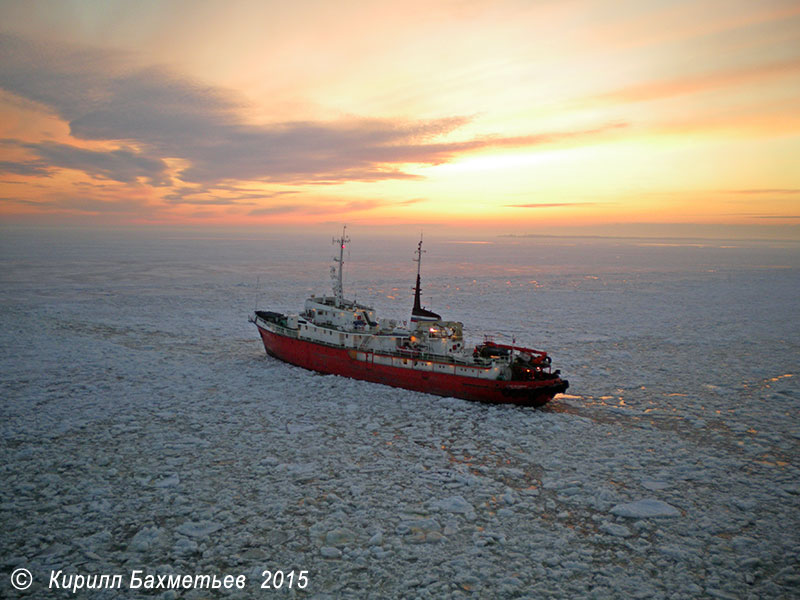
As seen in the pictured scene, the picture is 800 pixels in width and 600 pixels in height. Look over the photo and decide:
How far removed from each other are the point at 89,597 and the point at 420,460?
8.67m

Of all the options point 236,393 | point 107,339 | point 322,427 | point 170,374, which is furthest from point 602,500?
point 107,339

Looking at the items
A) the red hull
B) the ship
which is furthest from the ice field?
the ship

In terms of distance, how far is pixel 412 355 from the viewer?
21.2 metres

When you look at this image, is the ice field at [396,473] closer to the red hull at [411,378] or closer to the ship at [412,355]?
the red hull at [411,378]

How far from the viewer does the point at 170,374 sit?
2191cm

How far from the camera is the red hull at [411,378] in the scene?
1859 centimetres

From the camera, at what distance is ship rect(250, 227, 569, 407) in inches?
758

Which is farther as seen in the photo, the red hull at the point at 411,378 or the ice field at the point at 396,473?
the red hull at the point at 411,378

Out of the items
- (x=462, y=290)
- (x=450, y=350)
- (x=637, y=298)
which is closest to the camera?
(x=450, y=350)

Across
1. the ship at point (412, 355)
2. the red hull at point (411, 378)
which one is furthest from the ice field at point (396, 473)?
the ship at point (412, 355)

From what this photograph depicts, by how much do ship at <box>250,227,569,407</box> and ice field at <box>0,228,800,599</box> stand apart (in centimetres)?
81

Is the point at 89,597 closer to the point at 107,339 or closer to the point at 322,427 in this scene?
the point at 322,427

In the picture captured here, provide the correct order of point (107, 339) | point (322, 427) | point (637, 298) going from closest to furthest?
point (322, 427) → point (107, 339) → point (637, 298)

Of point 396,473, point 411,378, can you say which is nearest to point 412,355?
point 411,378
